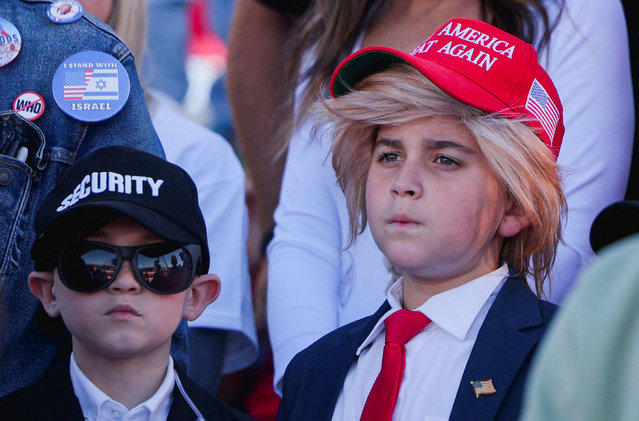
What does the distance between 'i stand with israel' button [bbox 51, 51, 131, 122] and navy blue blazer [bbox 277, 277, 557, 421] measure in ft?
2.28

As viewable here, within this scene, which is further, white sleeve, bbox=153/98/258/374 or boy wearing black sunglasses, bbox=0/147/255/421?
white sleeve, bbox=153/98/258/374

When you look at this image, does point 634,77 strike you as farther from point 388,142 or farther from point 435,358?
point 435,358

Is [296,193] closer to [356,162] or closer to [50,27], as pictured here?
[356,162]

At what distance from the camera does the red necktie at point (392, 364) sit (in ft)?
6.10

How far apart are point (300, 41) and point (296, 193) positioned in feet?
1.73

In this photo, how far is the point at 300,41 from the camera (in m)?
2.91

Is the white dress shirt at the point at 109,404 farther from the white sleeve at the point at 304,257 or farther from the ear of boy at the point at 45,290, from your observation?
the white sleeve at the point at 304,257

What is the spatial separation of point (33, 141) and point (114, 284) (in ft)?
1.15

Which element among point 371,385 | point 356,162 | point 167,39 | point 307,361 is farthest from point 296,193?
point 167,39

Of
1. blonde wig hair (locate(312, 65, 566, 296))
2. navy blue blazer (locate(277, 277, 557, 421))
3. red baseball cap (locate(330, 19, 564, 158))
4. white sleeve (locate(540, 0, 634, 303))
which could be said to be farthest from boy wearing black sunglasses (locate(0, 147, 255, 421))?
white sleeve (locate(540, 0, 634, 303))

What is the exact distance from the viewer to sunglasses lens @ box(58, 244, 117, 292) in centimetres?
182

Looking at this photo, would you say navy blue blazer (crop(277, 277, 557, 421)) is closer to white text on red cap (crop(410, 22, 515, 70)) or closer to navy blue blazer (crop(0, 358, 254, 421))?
navy blue blazer (crop(0, 358, 254, 421))

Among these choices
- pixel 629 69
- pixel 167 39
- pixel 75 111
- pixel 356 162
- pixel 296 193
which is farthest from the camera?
pixel 167 39

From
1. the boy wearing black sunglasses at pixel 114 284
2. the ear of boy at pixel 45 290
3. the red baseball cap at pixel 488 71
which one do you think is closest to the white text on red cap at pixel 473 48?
the red baseball cap at pixel 488 71
